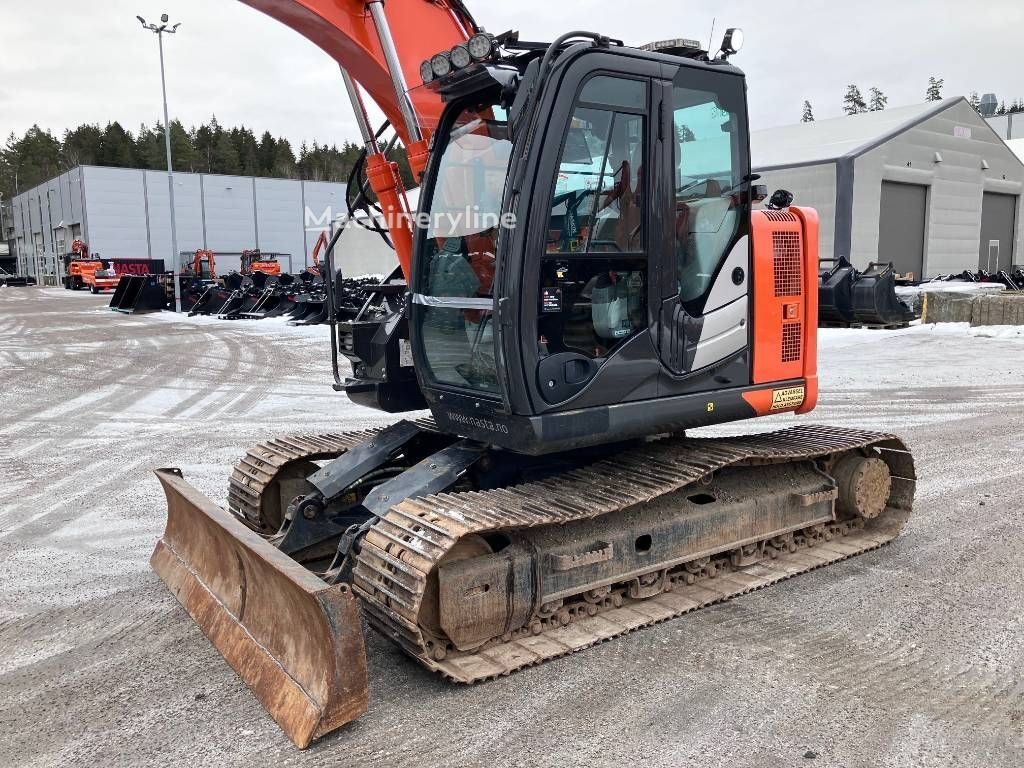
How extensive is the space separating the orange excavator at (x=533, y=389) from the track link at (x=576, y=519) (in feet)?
0.06

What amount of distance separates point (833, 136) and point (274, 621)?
109 feet

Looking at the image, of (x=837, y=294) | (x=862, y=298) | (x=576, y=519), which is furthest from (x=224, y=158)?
(x=576, y=519)

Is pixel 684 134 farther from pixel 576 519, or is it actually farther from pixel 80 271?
pixel 80 271

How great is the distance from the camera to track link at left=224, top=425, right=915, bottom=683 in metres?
3.57

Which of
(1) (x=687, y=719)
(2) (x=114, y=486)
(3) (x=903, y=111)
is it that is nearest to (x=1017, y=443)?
(1) (x=687, y=719)

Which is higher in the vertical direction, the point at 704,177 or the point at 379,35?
the point at 379,35

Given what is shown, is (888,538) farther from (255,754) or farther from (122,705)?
(122,705)

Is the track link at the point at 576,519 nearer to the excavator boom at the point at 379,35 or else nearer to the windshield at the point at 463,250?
the windshield at the point at 463,250

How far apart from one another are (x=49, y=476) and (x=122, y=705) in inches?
175

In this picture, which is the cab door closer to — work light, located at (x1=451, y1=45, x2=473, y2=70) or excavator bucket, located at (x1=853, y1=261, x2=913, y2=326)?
work light, located at (x1=451, y1=45, x2=473, y2=70)

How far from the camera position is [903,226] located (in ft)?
104

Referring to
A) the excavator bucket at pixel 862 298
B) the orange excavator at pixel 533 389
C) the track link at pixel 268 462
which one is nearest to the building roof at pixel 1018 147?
the excavator bucket at pixel 862 298

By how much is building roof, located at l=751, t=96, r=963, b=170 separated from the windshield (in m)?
27.3

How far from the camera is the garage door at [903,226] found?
3072cm
